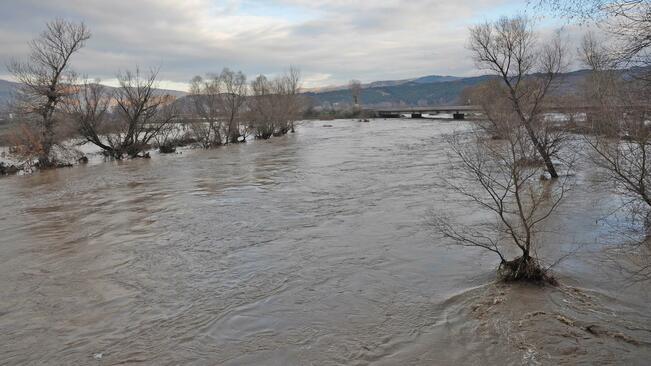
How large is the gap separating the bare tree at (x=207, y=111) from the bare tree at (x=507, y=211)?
1305 inches

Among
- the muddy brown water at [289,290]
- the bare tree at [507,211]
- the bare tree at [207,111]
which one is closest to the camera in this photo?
the muddy brown water at [289,290]

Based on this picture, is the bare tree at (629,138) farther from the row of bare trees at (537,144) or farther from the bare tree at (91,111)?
the bare tree at (91,111)

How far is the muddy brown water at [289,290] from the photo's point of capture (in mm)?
6883

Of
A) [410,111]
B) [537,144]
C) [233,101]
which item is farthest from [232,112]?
[410,111]

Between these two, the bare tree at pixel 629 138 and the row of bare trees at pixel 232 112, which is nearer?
the bare tree at pixel 629 138

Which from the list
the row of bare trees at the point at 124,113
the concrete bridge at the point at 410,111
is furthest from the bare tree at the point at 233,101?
the concrete bridge at the point at 410,111

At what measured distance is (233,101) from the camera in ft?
174

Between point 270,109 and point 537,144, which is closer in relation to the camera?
point 537,144

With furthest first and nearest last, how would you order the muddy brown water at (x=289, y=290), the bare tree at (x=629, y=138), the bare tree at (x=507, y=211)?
the bare tree at (x=507, y=211) < the bare tree at (x=629, y=138) < the muddy brown water at (x=289, y=290)

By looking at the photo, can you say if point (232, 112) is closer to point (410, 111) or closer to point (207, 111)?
point (207, 111)

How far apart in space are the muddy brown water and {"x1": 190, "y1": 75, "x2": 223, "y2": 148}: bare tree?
3067cm

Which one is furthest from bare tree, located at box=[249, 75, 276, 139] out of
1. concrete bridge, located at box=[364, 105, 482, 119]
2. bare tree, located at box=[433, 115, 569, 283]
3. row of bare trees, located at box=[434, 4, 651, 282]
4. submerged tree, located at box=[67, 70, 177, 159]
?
concrete bridge, located at box=[364, 105, 482, 119]

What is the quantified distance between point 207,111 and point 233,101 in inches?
132

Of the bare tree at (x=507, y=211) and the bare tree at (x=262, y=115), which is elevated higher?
the bare tree at (x=262, y=115)
